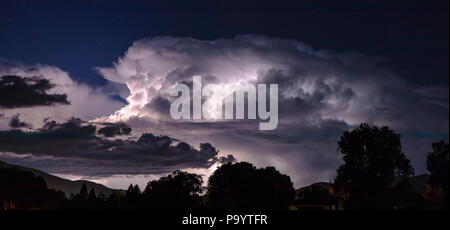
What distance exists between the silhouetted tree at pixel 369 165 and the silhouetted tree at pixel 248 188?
125 feet

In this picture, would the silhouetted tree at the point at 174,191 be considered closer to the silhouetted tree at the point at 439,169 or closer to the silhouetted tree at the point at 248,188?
the silhouetted tree at the point at 248,188

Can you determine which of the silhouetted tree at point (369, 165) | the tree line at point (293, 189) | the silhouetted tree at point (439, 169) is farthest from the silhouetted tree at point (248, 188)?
the silhouetted tree at point (439, 169)

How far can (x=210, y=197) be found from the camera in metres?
141

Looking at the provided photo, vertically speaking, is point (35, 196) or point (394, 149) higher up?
point (394, 149)

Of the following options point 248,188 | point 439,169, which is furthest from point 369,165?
point 248,188

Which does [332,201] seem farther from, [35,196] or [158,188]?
[35,196]

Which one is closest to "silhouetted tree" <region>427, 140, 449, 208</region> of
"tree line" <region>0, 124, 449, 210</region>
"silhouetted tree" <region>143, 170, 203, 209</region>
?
"tree line" <region>0, 124, 449, 210</region>

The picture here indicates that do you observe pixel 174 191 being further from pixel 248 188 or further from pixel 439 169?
pixel 439 169

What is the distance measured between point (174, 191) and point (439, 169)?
80607 millimetres

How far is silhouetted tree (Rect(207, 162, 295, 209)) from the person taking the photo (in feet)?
433

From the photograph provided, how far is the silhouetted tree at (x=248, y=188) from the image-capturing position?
132 metres
